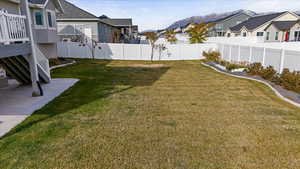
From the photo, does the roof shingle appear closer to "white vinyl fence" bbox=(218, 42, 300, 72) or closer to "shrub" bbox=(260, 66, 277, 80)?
"white vinyl fence" bbox=(218, 42, 300, 72)

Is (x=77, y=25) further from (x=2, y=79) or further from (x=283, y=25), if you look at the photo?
(x=283, y=25)

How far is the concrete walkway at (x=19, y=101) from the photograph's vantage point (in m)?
4.57

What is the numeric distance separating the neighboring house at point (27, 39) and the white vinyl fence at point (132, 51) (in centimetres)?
383

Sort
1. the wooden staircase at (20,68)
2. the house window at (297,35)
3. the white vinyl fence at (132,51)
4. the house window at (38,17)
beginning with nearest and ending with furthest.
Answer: the wooden staircase at (20,68) < the house window at (38,17) < the white vinyl fence at (132,51) < the house window at (297,35)

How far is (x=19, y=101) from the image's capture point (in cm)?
598

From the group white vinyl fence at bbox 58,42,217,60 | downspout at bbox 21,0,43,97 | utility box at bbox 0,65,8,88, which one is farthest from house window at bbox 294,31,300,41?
utility box at bbox 0,65,8,88

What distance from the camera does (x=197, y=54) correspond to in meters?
18.3

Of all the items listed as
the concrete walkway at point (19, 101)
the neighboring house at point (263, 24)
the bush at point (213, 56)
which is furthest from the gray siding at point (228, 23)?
the concrete walkway at point (19, 101)

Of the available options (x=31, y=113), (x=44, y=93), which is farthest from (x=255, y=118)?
(x=44, y=93)

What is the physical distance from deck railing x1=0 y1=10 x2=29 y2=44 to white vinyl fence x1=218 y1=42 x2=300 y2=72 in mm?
10013

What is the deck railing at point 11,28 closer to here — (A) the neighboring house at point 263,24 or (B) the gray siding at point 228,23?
(A) the neighboring house at point 263,24

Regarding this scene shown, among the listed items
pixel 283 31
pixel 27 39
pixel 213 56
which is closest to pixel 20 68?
pixel 27 39

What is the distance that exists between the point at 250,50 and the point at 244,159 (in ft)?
31.7

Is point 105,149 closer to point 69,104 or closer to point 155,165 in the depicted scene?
point 155,165
